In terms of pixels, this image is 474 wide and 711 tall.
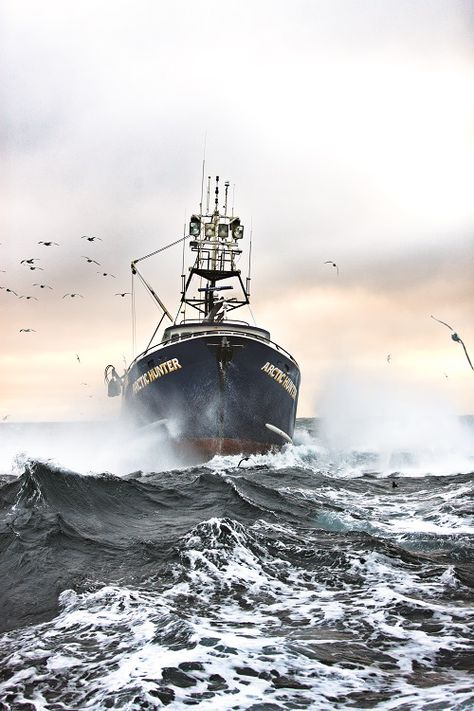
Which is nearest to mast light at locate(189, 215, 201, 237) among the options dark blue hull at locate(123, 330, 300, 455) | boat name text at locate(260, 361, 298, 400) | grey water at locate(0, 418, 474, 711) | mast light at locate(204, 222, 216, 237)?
mast light at locate(204, 222, 216, 237)

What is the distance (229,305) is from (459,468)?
17568mm

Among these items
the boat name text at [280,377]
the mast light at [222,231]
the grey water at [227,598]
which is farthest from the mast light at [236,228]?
the grey water at [227,598]

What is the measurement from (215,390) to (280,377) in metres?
4.28

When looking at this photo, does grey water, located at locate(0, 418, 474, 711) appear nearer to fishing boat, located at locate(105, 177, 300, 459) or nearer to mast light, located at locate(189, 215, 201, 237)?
fishing boat, located at locate(105, 177, 300, 459)

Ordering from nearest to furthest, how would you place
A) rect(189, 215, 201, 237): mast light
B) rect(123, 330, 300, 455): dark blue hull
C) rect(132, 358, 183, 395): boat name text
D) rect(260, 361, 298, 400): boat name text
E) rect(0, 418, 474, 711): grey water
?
rect(0, 418, 474, 711): grey water, rect(123, 330, 300, 455): dark blue hull, rect(132, 358, 183, 395): boat name text, rect(260, 361, 298, 400): boat name text, rect(189, 215, 201, 237): mast light

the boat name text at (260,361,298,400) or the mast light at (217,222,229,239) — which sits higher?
the mast light at (217,222,229,239)

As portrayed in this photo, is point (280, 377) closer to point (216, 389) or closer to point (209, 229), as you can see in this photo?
point (216, 389)

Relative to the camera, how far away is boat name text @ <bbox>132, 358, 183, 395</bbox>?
2956 centimetres

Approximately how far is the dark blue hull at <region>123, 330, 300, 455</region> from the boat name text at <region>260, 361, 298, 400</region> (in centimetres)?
5

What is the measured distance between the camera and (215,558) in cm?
1031

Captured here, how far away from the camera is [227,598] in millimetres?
8562

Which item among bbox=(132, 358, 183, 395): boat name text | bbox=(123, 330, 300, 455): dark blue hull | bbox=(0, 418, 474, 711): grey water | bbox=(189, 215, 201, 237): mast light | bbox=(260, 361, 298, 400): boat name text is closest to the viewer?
bbox=(0, 418, 474, 711): grey water

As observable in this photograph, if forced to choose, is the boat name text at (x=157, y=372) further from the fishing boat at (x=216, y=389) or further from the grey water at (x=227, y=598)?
the grey water at (x=227, y=598)

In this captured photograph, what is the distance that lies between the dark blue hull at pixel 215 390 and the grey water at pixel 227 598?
1016cm
